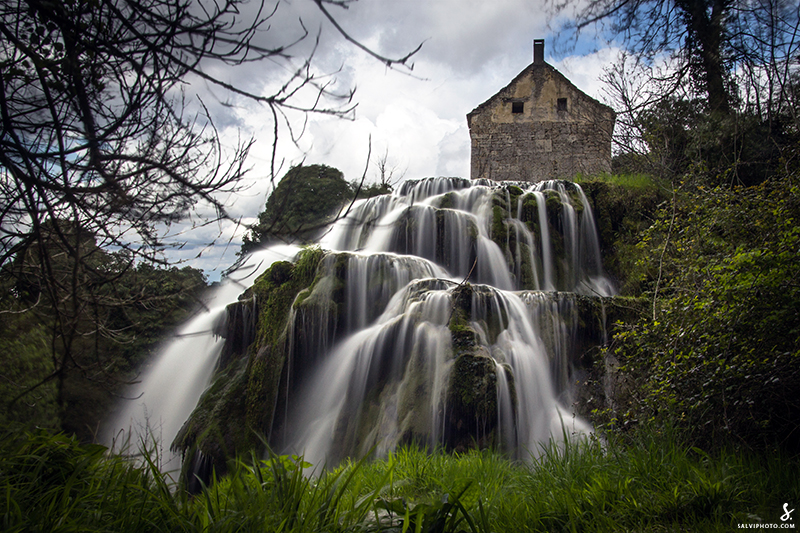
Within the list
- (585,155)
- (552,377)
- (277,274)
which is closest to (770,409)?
(552,377)

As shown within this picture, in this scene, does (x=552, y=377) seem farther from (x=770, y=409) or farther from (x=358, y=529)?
(x=358, y=529)

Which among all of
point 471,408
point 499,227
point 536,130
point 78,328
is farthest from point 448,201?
point 536,130

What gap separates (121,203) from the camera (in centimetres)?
192

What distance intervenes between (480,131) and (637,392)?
20.9 metres

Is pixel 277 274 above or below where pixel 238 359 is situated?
above

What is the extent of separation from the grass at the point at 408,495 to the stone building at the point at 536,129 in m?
21.5

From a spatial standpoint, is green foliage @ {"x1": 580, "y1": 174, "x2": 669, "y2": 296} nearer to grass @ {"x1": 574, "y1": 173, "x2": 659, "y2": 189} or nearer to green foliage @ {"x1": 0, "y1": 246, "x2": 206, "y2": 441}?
grass @ {"x1": 574, "y1": 173, "x2": 659, "y2": 189}

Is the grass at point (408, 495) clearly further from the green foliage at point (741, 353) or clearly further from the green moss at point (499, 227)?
the green moss at point (499, 227)

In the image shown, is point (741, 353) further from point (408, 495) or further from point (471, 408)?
point (471, 408)

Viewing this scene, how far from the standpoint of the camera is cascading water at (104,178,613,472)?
6.17 m

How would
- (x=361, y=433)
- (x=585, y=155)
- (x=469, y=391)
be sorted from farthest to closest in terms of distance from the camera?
(x=585, y=155), (x=361, y=433), (x=469, y=391)

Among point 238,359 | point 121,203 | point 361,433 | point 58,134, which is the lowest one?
point 361,433

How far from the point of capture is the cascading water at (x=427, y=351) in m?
6.17

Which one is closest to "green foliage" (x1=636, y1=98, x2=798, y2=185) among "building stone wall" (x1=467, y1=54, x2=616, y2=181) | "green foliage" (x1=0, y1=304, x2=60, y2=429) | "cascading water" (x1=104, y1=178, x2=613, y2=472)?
"cascading water" (x1=104, y1=178, x2=613, y2=472)
